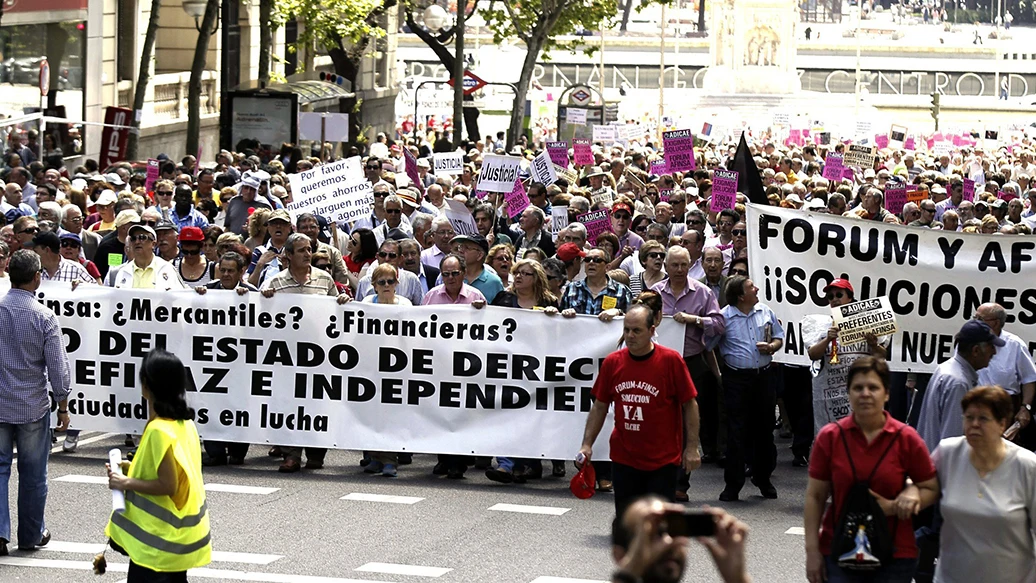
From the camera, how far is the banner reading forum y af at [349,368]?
12.0m

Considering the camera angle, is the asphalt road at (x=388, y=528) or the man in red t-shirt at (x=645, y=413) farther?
the asphalt road at (x=388, y=528)

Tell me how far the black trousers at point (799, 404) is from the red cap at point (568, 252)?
1.69m

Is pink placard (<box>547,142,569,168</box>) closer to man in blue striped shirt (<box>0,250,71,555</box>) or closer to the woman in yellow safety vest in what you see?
man in blue striped shirt (<box>0,250,71,555</box>)

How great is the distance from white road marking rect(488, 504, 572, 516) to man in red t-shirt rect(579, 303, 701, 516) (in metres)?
2.15

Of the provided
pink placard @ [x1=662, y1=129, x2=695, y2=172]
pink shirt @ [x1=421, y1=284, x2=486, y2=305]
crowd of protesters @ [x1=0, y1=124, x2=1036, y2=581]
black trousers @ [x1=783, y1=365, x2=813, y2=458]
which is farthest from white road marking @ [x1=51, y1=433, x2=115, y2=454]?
pink placard @ [x1=662, y1=129, x2=695, y2=172]

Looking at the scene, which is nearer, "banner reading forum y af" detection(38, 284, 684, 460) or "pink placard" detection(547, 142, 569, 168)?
"banner reading forum y af" detection(38, 284, 684, 460)

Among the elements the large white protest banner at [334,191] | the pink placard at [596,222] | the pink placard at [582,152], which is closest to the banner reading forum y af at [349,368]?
the pink placard at [596,222]

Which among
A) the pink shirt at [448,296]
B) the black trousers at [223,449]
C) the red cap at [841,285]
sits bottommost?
the black trousers at [223,449]

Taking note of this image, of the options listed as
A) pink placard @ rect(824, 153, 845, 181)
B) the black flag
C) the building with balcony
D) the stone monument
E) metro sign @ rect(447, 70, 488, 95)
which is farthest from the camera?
the stone monument

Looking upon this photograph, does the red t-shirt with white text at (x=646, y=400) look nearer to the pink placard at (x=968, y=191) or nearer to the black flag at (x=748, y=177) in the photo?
the black flag at (x=748, y=177)

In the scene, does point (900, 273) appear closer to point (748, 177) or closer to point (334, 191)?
point (748, 177)

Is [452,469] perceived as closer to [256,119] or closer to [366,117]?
[256,119]

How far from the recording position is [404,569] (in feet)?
31.3

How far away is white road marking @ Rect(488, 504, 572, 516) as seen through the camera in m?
11.1
